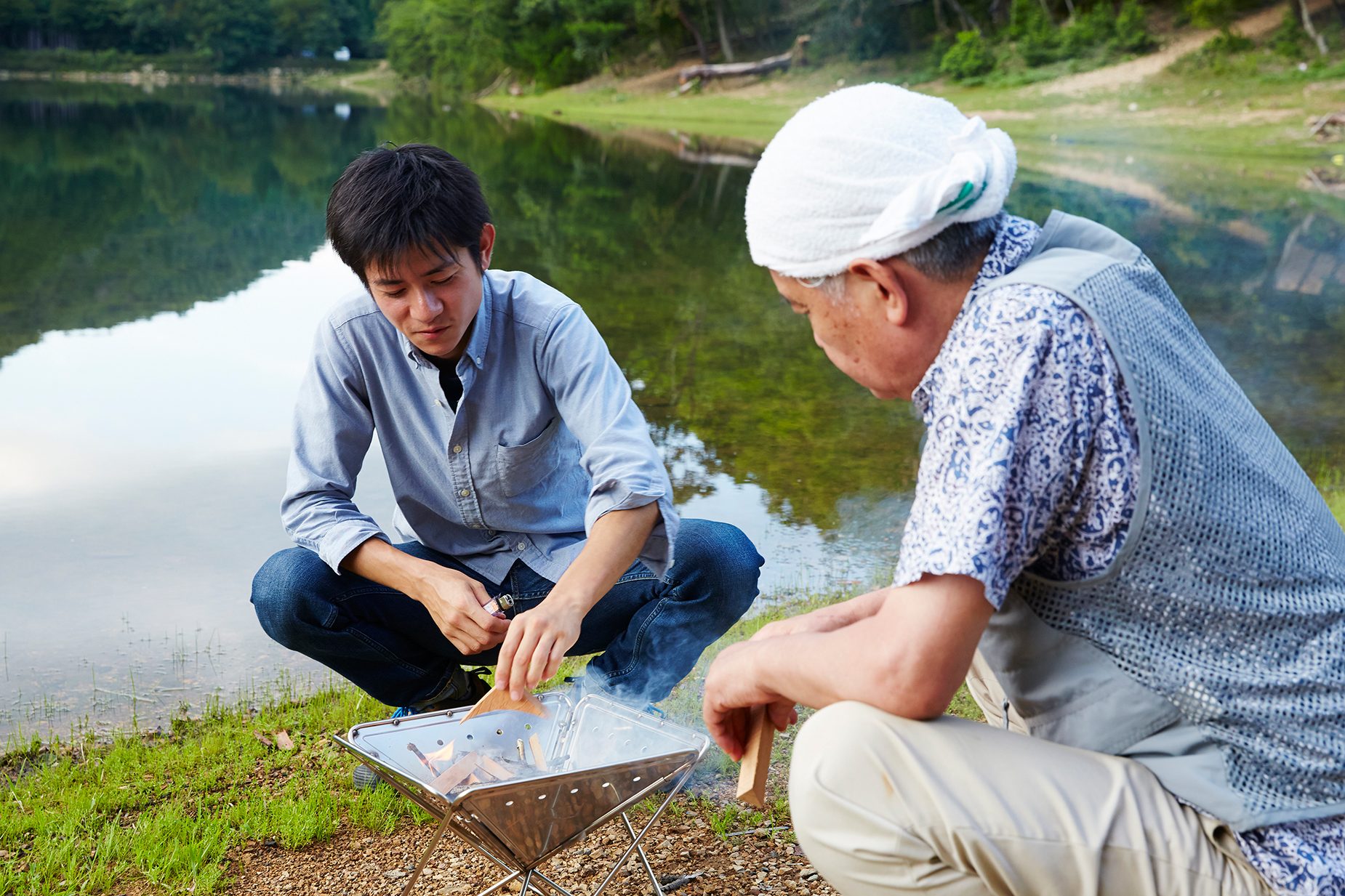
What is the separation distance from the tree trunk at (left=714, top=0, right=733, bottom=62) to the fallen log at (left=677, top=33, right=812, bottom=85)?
10.1 feet

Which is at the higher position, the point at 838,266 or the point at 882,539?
the point at 838,266

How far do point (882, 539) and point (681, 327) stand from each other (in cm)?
437

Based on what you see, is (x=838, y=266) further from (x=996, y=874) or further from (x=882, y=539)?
(x=882, y=539)

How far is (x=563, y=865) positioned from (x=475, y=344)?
1267 millimetres

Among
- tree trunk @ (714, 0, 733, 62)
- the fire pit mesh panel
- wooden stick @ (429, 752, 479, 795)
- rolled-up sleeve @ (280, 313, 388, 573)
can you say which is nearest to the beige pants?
the fire pit mesh panel

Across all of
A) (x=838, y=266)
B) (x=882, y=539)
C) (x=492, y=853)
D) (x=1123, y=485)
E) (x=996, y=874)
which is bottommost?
(x=882, y=539)

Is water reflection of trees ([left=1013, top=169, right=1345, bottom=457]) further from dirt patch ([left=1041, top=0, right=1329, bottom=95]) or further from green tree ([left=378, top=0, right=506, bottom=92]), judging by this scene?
green tree ([left=378, top=0, right=506, bottom=92])

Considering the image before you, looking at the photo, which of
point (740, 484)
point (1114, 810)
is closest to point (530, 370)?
point (1114, 810)

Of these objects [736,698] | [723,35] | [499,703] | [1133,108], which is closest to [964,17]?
[723,35]

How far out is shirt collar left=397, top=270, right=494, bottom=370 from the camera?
9.25 ft

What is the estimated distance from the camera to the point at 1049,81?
28.2 meters

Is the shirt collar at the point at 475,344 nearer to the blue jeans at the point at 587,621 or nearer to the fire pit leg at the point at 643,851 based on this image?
the blue jeans at the point at 587,621

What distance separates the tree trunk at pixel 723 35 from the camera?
4138 centimetres

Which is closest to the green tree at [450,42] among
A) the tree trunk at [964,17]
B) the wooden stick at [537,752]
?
the tree trunk at [964,17]
